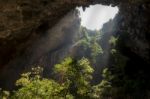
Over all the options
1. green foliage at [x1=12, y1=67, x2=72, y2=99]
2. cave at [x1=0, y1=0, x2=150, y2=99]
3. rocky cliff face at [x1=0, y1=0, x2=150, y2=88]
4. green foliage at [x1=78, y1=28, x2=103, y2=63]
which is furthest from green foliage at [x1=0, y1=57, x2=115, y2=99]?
green foliage at [x1=78, y1=28, x2=103, y2=63]

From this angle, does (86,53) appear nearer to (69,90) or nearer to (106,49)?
(106,49)

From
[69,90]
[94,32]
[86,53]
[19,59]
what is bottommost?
[69,90]

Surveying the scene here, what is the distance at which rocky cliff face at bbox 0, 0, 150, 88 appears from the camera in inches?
1061

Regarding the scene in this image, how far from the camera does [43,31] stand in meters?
41.2

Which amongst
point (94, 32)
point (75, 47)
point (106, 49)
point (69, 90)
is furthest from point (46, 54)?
point (69, 90)

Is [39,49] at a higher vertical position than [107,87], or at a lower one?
higher

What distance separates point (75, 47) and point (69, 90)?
80.4 feet

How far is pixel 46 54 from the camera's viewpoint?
1887 inches

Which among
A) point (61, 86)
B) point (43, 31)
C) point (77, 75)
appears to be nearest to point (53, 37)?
point (43, 31)

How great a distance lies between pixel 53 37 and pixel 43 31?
613 cm

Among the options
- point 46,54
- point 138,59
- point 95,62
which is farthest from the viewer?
point 95,62

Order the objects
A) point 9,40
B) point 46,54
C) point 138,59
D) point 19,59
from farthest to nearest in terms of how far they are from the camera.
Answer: point 46,54 → point 138,59 → point 19,59 → point 9,40

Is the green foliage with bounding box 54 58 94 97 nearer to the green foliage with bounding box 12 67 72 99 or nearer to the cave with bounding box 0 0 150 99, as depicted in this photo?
the green foliage with bounding box 12 67 72 99

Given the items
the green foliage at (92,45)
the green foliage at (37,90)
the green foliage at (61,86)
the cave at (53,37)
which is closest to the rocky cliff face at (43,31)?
the cave at (53,37)
